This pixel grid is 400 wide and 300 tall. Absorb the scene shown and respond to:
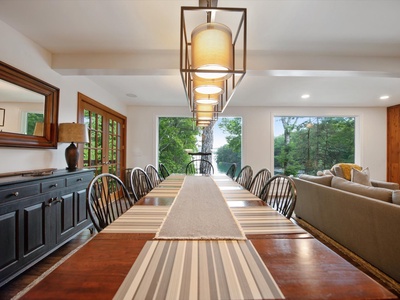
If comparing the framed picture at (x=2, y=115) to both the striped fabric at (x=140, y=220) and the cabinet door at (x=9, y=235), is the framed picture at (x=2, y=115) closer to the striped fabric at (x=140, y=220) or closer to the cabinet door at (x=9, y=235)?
the cabinet door at (x=9, y=235)

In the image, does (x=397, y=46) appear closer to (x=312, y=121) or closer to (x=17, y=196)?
(x=312, y=121)

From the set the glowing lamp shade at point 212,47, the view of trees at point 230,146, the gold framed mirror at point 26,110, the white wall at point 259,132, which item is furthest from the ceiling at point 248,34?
the view of trees at point 230,146

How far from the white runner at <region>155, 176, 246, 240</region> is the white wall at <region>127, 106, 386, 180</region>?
14.0 ft

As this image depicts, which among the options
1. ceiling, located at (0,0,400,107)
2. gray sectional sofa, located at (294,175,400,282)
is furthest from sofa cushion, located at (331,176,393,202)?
ceiling, located at (0,0,400,107)

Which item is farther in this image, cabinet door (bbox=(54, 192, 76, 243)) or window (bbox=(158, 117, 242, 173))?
window (bbox=(158, 117, 242, 173))

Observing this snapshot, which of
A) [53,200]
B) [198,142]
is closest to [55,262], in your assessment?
[53,200]

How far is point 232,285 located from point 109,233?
65 centimetres

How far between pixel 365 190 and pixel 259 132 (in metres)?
3.55

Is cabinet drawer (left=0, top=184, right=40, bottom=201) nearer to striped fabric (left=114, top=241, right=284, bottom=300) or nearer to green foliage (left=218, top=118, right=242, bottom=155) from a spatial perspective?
striped fabric (left=114, top=241, right=284, bottom=300)

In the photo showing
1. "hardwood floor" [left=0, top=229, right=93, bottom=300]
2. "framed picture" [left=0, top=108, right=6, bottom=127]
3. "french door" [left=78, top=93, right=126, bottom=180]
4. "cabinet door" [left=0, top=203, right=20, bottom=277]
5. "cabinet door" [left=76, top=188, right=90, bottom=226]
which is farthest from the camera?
"french door" [left=78, top=93, right=126, bottom=180]

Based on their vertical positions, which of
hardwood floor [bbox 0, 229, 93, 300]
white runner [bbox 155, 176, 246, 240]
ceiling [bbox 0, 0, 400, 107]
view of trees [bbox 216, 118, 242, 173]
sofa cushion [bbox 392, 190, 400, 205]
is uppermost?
ceiling [bbox 0, 0, 400, 107]

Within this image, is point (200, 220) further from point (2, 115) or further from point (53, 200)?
point (2, 115)

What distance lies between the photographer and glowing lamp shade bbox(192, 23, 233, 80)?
1045mm

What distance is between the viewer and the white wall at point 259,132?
18.9 feet
